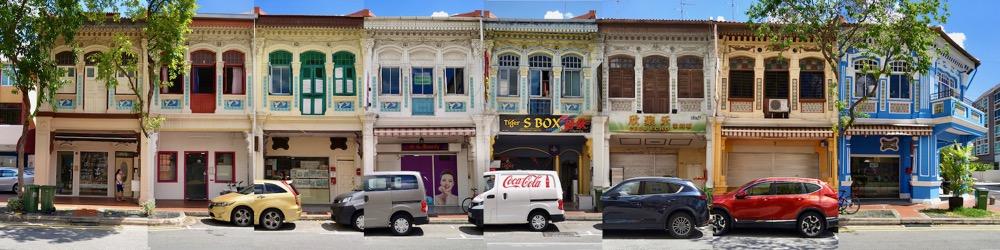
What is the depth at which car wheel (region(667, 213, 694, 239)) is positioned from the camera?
1905 cm

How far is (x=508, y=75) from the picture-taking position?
2717cm

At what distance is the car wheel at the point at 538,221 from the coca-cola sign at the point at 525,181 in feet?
2.35

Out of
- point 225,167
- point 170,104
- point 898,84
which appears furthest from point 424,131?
point 898,84

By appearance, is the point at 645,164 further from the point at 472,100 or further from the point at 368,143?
the point at 368,143

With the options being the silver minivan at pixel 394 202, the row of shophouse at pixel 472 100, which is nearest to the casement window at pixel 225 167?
the row of shophouse at pixel 472 100

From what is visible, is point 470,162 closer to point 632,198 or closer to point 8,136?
point 632,198

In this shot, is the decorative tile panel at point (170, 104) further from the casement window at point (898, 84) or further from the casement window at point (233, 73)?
the casement window at point (898, 84)

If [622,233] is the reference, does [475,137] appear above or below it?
above

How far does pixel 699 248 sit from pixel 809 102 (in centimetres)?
1213

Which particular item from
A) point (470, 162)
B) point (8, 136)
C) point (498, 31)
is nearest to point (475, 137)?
point (470, 162)

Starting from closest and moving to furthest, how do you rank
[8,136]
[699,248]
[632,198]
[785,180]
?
[699,248]
[632,198]
[785,180]
[8,136]

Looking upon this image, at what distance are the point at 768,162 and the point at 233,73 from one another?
18399 mm

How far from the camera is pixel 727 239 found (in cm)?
1952

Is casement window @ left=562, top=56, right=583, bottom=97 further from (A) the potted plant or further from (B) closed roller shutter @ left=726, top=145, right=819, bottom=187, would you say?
(A) the potted plant
